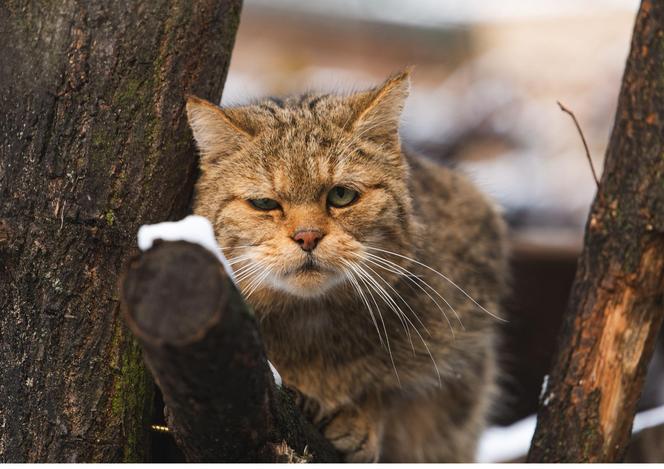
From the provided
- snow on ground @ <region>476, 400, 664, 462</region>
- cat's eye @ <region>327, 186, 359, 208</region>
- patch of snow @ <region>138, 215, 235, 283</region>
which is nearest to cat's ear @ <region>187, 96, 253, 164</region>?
cat's eye @ <region>327, 186, 359, 208</region>

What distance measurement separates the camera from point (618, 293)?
2.58 meters

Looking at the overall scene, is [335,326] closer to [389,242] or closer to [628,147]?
[389,242]

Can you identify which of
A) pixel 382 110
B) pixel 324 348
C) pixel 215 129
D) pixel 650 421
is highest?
pixel 382 110

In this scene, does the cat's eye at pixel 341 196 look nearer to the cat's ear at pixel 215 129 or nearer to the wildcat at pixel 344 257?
the wildcat at pixel 344 257

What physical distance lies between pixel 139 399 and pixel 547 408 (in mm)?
1294

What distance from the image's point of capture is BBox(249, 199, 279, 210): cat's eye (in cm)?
279

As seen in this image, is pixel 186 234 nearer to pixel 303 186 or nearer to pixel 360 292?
pixel 303 186

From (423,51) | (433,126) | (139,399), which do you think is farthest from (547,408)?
(423,51)

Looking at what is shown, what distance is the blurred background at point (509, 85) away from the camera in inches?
219

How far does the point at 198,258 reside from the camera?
177 centimetres

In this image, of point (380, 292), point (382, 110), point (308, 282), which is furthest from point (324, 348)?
point (382, 110)

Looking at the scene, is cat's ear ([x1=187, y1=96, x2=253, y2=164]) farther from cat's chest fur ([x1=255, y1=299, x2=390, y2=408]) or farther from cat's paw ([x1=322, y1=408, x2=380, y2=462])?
cat's paw ([x1=322, y1=408, x2=380, y2=462])

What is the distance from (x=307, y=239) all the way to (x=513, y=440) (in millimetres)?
2369

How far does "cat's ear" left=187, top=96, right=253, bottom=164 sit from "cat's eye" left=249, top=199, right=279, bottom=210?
21cm
